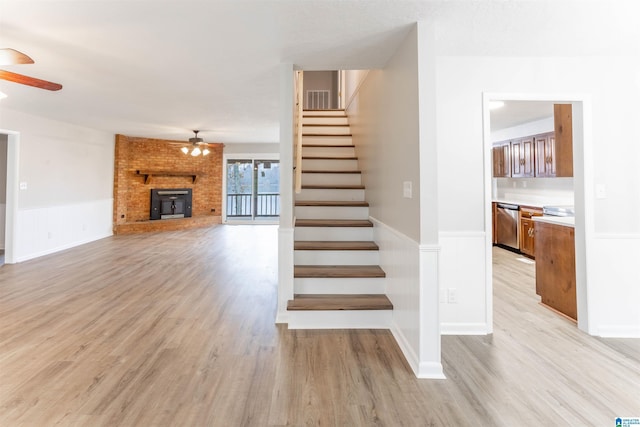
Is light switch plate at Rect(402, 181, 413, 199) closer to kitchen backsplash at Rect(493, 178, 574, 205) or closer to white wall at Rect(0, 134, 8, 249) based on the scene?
kitchen backsplash at Rect(493, 178, 574, 205)

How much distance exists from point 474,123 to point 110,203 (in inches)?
308

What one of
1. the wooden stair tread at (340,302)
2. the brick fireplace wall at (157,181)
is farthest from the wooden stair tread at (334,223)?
the brick fireplace wall at (157,181)

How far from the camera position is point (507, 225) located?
5.92 metres

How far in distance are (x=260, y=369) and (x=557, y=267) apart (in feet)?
9.67

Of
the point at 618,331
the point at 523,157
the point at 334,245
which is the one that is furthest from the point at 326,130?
the point at 618,331

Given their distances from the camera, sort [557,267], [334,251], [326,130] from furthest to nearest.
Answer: [326,130], [334,251], [557,267]

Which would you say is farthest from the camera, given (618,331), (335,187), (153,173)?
(153,173)

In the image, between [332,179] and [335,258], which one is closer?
[335,258]

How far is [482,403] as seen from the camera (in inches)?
69.9

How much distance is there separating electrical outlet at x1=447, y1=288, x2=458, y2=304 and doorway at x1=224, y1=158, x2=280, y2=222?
7409 millimetres

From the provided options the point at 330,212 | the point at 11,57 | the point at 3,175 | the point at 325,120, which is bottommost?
the point at 330,212

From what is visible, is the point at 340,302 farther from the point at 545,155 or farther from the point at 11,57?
the point at 545,155

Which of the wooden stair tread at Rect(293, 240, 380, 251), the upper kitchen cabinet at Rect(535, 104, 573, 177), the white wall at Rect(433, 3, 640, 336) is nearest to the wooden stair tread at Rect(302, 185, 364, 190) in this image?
the wooden stair tread at Rect(293, 240, 380, 251)

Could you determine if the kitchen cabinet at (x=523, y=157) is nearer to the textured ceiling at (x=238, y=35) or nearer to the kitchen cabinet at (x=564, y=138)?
the kitchen cabinet at (x=564, y=138)
